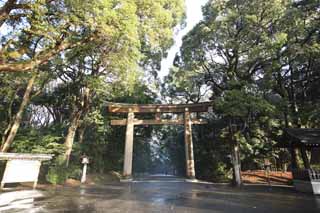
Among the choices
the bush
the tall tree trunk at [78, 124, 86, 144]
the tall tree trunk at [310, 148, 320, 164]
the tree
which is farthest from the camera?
Answer: the tall tree trunk at [78, 124, 86, 144]

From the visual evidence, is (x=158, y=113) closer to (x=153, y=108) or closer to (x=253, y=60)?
(x=153, y=108)

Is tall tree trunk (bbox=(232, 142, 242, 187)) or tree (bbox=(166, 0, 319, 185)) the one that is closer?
tree (bbox=(166, 0, 319, 185))

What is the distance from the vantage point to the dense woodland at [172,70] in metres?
7.83

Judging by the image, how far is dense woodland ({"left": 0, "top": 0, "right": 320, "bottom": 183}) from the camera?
783cm

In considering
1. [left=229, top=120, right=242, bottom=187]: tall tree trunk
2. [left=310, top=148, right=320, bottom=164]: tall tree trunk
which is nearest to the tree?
[left=229, top=120, right=242, bottom=187]: tall tree trunk

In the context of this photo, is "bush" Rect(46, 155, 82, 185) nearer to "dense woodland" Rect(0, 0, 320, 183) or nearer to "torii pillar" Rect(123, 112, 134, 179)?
"dense woodland" Rect(0, 0, 320, 183)

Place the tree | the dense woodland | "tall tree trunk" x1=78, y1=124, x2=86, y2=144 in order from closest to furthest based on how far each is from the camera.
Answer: the dense woodland < the tree < "tall tree trunk" x1=78, y1=124, x2=86, y2=144

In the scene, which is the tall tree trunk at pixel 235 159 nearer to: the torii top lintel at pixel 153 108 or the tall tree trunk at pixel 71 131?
the torii top lintel at pixel 153 108

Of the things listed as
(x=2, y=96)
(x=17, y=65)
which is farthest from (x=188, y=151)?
(x=2, y=96)

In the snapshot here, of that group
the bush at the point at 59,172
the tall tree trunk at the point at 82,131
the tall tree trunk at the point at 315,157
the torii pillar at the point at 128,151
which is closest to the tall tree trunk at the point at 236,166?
the tall tree trunk at the point at 315,157

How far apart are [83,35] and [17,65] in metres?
2.58

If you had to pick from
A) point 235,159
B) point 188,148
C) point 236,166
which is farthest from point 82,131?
point 236,166

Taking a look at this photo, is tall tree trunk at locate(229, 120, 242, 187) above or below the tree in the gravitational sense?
below

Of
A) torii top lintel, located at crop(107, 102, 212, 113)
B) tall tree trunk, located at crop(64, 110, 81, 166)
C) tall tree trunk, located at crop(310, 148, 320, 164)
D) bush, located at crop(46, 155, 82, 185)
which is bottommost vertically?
bush, located at crop(46, 155, 82, 185)
